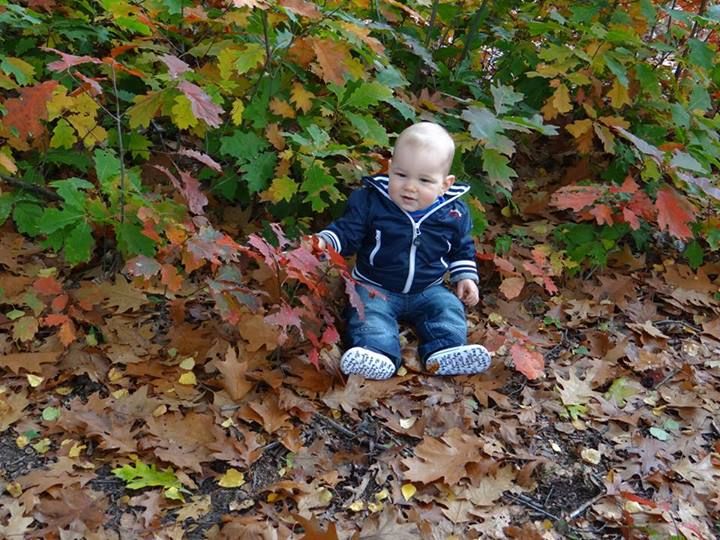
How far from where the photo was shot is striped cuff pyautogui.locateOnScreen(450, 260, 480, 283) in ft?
11.7

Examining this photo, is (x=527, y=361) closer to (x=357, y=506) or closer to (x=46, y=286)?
(x=357, y=506)

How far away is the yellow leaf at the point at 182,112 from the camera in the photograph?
3.00 meters

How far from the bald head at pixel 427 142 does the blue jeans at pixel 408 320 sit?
0.71 metres

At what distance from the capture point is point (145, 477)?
2.58 m

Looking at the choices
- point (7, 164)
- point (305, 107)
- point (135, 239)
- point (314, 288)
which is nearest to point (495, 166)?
point (305, 107)

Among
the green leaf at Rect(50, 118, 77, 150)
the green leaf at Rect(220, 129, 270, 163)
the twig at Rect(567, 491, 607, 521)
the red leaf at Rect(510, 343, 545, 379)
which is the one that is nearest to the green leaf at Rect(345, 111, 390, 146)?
the green leaf at Rect(220, 129, 270, 163)

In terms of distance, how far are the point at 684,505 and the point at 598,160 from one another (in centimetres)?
274

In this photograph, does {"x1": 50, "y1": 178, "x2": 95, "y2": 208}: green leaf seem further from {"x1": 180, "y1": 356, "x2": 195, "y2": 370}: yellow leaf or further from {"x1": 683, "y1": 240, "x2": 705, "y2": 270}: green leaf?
{"x1": 683, "y1": 240, "x2": 705, "y2": 270}: green leaf

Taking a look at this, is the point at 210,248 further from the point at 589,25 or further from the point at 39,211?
the point at 589,25

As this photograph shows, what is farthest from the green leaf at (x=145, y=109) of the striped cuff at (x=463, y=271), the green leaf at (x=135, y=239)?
the striped cuff at (x=463, y=271)

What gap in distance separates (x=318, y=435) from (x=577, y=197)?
2.16m

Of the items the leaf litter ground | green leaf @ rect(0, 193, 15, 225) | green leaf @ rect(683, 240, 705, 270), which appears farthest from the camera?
green leaf @ rect(683, 240, 705, 270)

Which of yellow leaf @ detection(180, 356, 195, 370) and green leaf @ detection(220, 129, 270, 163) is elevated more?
green leaf @ detection(220, 129, 270, 163)

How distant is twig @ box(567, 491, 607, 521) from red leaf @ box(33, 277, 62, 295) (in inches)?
99.0
